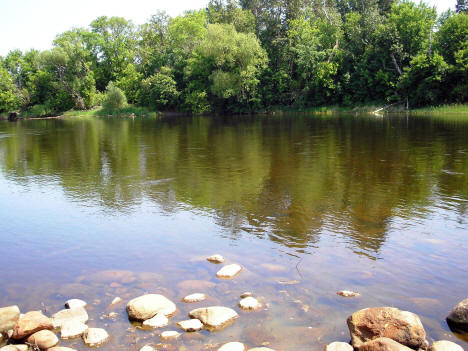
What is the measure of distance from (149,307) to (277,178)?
12.6m

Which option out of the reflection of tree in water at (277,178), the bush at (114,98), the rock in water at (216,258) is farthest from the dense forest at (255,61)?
the rock in water at (216,258)

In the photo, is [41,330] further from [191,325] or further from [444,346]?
[444,346]

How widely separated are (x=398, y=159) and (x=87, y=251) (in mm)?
18877

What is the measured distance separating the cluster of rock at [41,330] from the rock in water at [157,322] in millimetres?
733

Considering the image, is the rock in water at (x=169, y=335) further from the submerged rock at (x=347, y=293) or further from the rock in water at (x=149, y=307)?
the submerged rock at (x=347, y=293)

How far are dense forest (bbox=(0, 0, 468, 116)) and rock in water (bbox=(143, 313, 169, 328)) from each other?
65849 mm

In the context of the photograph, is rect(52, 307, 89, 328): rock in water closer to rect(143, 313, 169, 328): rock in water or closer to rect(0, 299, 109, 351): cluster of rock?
rect(0, 299, 109, 351): cluster of rock

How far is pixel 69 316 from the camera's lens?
25.7ft

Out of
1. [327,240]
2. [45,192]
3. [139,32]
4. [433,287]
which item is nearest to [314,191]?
[327,240]

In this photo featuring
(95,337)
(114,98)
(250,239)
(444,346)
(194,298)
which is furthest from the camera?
(114,98)

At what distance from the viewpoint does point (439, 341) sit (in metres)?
6.58

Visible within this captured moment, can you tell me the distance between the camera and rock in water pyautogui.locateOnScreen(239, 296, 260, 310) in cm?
803

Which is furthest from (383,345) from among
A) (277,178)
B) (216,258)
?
(277,178)

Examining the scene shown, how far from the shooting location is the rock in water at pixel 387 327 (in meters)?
6.61
